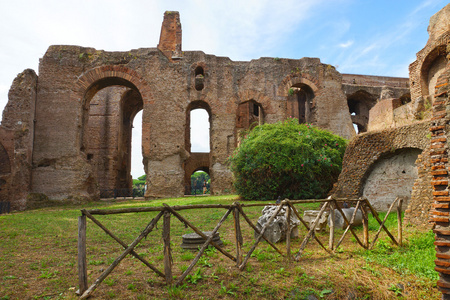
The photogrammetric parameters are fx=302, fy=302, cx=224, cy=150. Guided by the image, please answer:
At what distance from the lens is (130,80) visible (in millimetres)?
14977

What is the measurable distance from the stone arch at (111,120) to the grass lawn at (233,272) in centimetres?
1026

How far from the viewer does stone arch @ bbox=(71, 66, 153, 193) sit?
→ 48.4ft

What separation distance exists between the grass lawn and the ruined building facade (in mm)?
8769

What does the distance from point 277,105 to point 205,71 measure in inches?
165

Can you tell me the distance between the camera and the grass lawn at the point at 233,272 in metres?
3.43

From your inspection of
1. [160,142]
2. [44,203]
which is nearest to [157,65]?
[160,142]

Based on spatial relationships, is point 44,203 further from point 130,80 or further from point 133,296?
point 133,296

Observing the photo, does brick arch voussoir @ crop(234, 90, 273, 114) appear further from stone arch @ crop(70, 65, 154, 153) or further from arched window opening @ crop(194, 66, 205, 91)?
stone arch @ crop(70, 65, 154, 153)

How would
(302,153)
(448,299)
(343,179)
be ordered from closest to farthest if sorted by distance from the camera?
(448,299) < (343,179) < (302,153)

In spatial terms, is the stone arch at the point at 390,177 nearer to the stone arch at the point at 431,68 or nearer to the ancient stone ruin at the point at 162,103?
the ancient stone ruin at the point at 162,103

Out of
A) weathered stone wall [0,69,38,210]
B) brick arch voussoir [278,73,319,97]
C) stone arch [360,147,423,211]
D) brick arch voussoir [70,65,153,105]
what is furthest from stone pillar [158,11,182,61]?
stone arch [360,147,423,211]

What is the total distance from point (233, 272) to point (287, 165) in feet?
23.5

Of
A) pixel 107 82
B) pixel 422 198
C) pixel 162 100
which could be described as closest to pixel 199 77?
pixel 162 100

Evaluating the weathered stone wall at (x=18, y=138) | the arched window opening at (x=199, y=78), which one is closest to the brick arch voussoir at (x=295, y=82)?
the arched window opening at (x=199, y=78)
